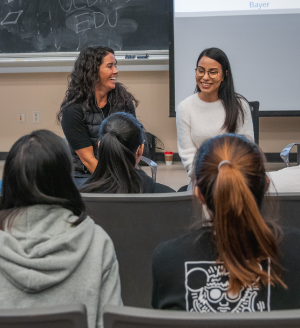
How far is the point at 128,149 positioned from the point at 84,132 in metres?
0.85

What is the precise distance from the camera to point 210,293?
2.71 ft

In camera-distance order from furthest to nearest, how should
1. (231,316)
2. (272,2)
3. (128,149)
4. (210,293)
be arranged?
Answer: (272,2), (128,149), (210,293), (231,316)

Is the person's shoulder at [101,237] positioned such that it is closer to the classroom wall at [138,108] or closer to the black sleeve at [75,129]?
the black sleeve at [75,129]

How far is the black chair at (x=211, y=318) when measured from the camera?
0.57m

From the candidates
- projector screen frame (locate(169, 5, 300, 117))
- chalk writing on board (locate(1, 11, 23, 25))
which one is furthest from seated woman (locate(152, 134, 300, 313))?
chalk writing on board (locate(1, 11, 23, 25))

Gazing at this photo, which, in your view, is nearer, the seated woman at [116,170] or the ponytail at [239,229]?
the ponytail at [239,229]

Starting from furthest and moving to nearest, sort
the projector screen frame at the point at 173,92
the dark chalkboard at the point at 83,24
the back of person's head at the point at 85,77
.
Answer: the dark chalkboard at the point at 83,24
the projector screen frame at the point at 173,92
the back of person's head at the point at 85,77

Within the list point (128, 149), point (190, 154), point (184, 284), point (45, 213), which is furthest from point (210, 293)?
point (190, 154)

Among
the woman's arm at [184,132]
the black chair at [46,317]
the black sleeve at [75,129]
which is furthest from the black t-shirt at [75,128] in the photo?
the black chair at [46,317]

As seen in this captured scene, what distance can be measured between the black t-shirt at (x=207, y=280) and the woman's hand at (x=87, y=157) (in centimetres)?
143

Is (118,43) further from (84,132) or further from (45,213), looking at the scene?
(45,213)

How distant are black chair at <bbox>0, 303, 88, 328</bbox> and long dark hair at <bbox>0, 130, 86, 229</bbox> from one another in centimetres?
30

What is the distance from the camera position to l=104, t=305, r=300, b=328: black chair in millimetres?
569

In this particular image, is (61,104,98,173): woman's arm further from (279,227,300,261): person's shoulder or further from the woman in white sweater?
(279,227,300,261): person's shoulder
